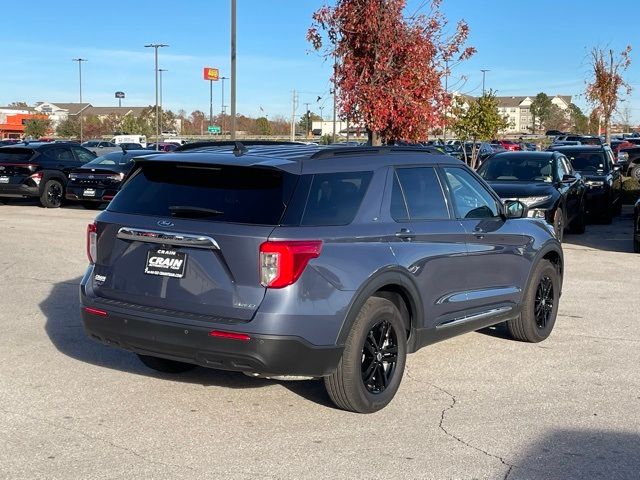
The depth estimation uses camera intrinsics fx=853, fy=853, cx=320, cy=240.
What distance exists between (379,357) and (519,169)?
11.1 metres

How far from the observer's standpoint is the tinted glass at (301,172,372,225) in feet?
18.2

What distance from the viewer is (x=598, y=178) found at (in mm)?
19531

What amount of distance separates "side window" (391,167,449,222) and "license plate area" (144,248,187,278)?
63.0 inches

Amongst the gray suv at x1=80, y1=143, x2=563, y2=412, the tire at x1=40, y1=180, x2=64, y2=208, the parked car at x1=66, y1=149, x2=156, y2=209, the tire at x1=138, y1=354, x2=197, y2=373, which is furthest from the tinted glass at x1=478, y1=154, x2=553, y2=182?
the tire at x1=40, y1=180, x2=64, y2=208

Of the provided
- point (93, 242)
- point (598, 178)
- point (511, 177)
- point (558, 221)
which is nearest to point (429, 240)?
point (93, 242)

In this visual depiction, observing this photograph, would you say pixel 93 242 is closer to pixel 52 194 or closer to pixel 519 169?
pixel 519 169

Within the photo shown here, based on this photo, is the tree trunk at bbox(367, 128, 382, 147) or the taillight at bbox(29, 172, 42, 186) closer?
the tree trunk at bbox(367, 128, 382, 147)

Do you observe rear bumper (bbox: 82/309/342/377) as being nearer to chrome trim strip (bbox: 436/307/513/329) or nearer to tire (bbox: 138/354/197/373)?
tire (bbox: 138/354/197/373)

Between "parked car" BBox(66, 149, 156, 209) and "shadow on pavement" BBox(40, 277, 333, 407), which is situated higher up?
"parked car" BBox(66, 149, 156, 209)

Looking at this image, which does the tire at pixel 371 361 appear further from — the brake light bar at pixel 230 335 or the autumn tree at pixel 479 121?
the autumn tree at pixel 479 121

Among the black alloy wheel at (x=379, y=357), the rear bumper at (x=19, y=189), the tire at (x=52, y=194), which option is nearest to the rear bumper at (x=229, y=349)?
the black alloy wheel at (x=379, y=357)

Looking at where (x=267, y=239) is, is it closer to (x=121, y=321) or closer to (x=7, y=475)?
(x=121, y=321)

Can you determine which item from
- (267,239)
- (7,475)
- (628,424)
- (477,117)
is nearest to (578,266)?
(628,424)

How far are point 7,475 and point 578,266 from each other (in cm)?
1031
